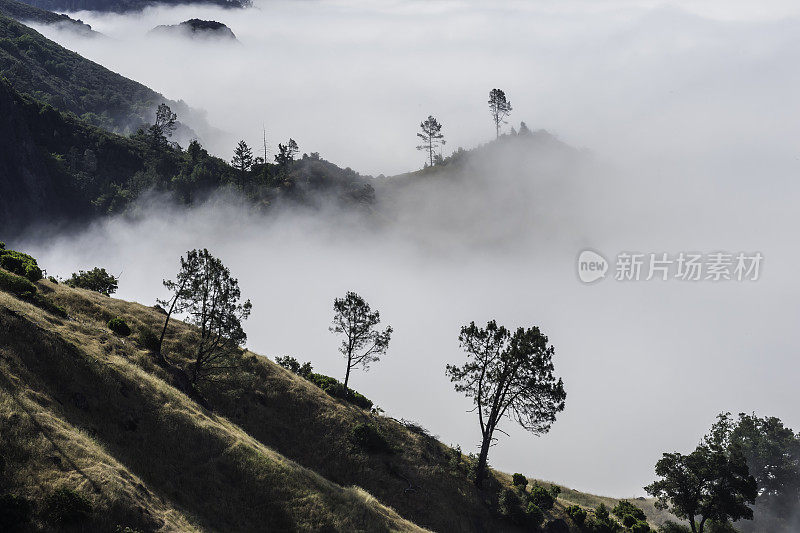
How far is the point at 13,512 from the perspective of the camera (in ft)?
75.9

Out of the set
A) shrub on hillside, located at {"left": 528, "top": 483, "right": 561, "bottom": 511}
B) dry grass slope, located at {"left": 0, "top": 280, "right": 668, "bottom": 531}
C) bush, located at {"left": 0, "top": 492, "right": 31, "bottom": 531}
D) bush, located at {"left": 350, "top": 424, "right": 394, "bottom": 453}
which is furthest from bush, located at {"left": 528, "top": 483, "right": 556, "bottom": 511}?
bush, located at {"left": 0, "top": 492, "right": 31, "bottom": 531}

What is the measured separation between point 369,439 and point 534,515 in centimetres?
1796

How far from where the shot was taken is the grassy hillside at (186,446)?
27.8 metres

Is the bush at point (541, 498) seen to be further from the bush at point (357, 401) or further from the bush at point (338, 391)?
the bush at point (338, 391)

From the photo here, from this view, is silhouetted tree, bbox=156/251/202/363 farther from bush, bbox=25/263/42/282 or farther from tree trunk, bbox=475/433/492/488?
tree trunk, bbox=475/433/492/488

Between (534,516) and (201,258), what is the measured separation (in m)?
41.9

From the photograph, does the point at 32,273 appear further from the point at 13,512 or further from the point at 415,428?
the point at 415,428

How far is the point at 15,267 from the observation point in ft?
176

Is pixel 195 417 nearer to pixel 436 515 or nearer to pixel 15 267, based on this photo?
pixel 436 515

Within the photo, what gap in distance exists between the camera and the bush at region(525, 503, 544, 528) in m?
51.3

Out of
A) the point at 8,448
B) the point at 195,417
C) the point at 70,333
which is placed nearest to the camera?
the point at 8,448

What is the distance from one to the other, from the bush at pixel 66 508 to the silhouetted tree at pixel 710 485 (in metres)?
60.8

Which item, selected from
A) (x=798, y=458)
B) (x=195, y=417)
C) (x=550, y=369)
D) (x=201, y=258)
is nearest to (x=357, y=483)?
(x=195, y=417)

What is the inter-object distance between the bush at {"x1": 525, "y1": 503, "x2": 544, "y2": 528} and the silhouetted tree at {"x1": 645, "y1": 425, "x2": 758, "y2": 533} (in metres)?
20.2
